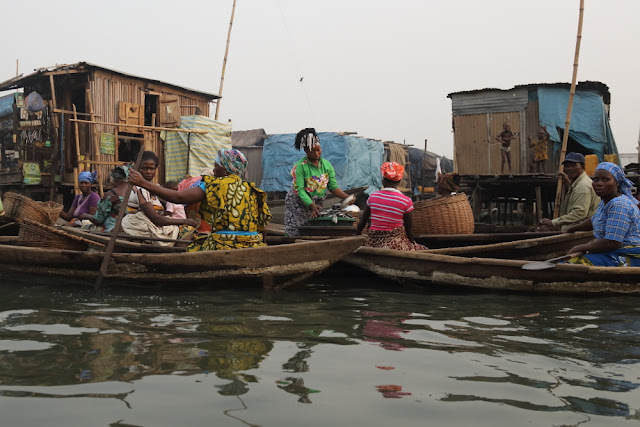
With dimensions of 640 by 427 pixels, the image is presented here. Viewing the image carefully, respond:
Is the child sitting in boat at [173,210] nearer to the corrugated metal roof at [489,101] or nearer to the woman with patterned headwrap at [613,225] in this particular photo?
the woman with patterned headwrap at [613,225]

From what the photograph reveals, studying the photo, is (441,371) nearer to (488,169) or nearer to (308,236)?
(308,236)

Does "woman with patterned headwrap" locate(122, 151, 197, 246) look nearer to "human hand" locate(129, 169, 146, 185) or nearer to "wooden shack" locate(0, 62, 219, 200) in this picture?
"human hand" locate(129, 169, 146, 185)

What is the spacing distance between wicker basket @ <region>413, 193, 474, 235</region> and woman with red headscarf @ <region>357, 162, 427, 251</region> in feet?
2.16

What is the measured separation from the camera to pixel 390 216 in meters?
5.68

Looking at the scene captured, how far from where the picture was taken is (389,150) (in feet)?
81.2

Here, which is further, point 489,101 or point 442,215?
point 489,101

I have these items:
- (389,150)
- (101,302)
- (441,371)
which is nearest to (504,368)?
(441,371)

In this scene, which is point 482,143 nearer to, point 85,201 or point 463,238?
point 463,238

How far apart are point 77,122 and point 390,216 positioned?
1111cm

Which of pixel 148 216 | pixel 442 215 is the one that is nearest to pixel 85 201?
pixel 148 216

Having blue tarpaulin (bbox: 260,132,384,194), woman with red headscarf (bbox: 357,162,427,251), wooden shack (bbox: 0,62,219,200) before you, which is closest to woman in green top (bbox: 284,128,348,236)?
woman with red headscarf (bbox: 357,162,427,251)

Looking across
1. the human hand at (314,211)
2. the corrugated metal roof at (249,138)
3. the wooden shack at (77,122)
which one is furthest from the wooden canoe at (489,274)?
the corrugated metal roof at (249,138)

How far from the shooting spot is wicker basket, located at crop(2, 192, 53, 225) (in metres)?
6.90

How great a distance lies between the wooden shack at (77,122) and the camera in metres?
14.5
